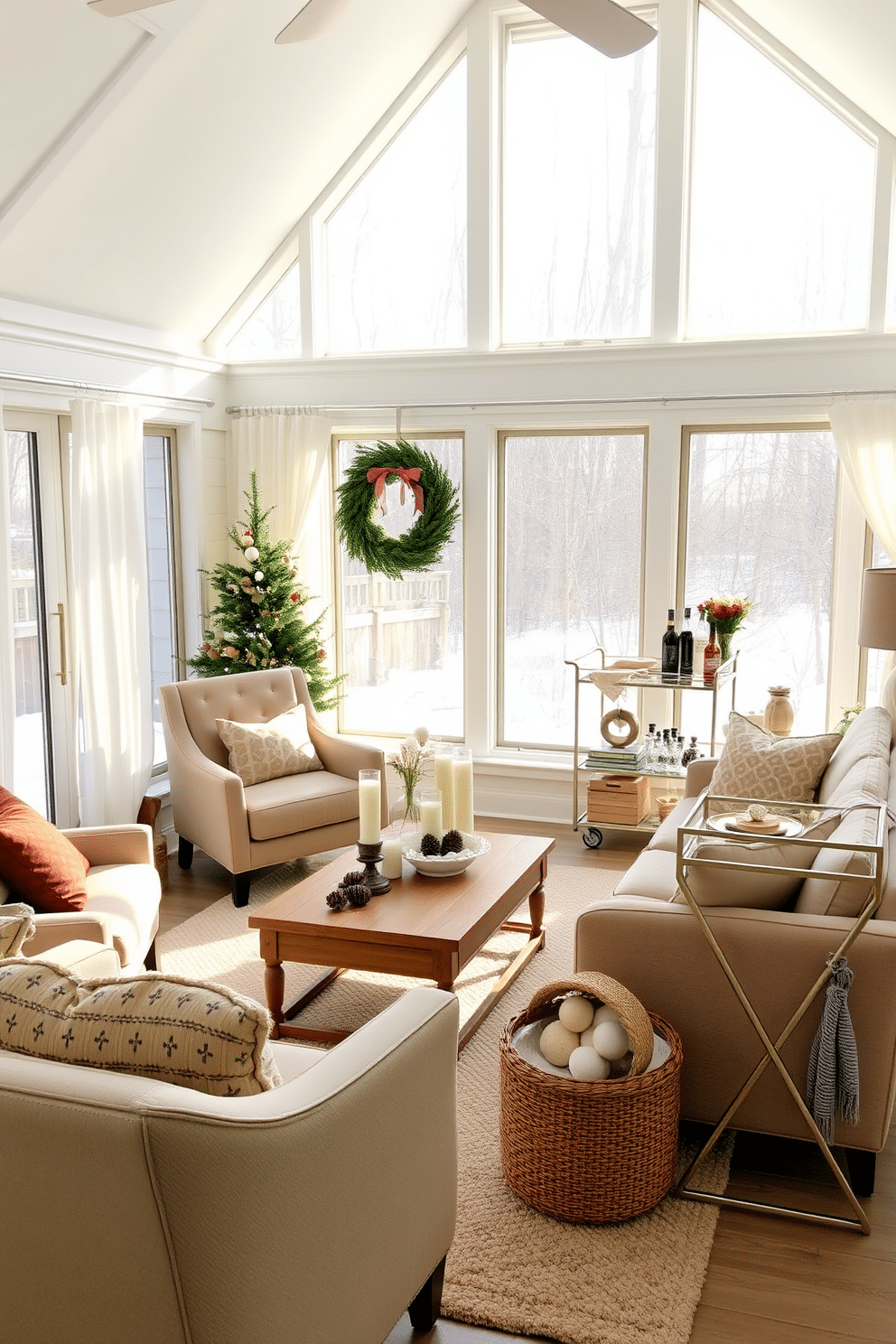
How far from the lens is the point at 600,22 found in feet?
8.36

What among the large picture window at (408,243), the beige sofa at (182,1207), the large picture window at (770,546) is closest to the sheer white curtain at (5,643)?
the large picture window at (408,243)

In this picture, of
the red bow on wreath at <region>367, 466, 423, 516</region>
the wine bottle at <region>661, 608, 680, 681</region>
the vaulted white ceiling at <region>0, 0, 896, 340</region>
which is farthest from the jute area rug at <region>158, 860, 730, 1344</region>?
the vaulted white ceiling at <region>0, 0, 896, 340</region>

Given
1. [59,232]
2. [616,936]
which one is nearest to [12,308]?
[59,232]

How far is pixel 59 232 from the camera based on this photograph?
449 cm

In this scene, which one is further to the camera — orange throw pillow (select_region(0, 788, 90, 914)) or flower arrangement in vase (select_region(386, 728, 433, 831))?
flower arrangement in vase (select_region(386, 728, 433, 831))

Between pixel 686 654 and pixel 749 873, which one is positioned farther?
pixel 686 654

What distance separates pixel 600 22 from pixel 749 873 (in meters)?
2.00

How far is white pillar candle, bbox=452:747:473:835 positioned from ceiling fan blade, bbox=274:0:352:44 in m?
2.18

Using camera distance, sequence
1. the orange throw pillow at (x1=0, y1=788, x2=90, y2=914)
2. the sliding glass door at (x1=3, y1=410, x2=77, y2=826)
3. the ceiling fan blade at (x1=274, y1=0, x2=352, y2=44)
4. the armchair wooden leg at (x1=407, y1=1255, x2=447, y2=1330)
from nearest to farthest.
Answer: the armchair wooden leg at (x1=407, y1=1255, x2=447, y2=1330), the ceiling fan blade at (x1=274, y1=0, x2=352, y2=44), the orange throw pillow at (x1=0, y1=788, x2=90, y2=914), the sliding glass door at (x1=3, y1=410, x2=77, y2=826)

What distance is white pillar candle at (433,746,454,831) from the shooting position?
384cm

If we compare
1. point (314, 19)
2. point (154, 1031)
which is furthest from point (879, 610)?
point (154, 1031)

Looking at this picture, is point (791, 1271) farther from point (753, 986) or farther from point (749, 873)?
point (749, 873)

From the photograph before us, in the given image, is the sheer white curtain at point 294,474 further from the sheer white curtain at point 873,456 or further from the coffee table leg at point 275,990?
the coffee table leg at point 275,990

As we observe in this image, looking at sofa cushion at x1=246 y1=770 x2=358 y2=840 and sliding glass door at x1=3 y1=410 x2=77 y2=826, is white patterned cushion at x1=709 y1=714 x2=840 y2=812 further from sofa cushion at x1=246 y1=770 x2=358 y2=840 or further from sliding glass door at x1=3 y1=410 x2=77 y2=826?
sliding glass door at x1=3 y1=410 x2=77 y2=826
